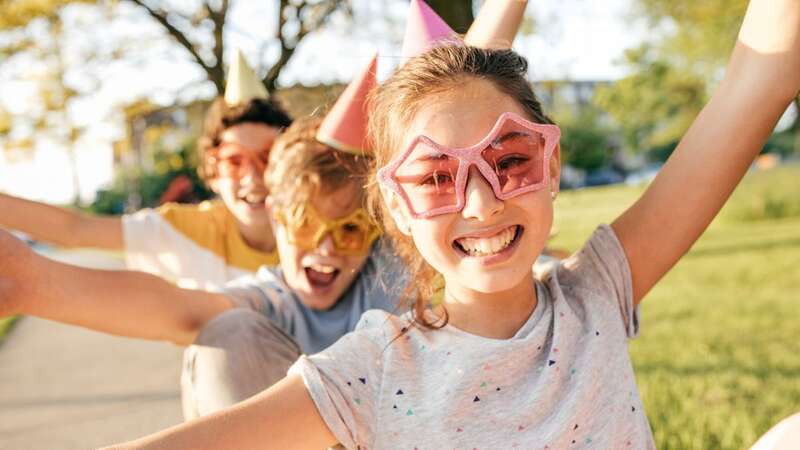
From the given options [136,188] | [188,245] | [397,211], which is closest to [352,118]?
[397,211]

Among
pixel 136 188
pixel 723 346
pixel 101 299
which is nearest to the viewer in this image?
pixel 101 299

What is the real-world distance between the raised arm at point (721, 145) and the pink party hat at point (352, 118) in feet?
3.28

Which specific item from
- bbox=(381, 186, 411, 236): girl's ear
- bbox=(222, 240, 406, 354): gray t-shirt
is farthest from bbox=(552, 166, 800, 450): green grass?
bbox=(381, 186, 411, 236): girl's ear

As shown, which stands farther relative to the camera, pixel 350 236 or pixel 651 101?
pixel 651 101

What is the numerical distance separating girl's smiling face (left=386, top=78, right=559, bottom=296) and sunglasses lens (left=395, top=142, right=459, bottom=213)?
0.10 ft

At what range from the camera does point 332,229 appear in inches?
111

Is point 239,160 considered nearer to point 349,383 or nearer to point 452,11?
point 452,11

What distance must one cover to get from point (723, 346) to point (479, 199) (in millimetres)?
4661

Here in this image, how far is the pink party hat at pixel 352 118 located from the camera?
2719 millimetres

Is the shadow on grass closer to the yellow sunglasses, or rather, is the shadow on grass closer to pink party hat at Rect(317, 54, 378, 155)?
the yellow sunglasses

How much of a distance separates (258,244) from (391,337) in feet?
7.39

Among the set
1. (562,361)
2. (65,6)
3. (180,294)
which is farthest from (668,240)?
(65,6)

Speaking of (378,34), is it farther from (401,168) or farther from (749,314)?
(401,168)

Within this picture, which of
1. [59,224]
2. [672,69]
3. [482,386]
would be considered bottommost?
[672,69]
